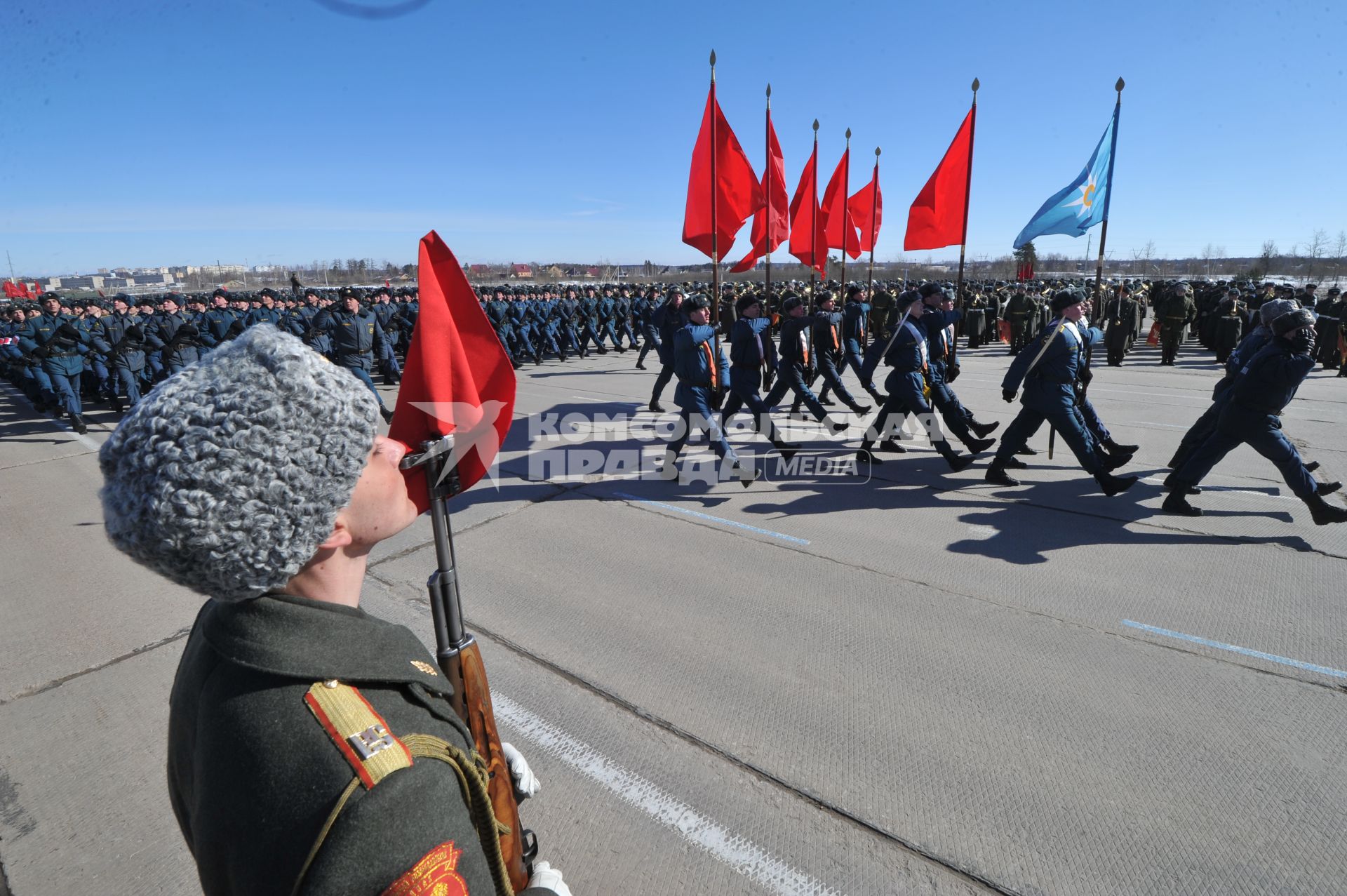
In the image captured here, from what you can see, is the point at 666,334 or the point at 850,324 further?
the point at 666,334

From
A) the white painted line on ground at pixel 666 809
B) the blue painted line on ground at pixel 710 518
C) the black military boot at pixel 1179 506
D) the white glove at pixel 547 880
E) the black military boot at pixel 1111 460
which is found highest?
the white glove at pixel 547 880

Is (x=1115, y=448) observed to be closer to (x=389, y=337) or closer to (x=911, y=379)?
(x=911, y=379)

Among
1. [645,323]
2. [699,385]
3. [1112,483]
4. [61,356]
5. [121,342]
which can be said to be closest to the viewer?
[1112,483]

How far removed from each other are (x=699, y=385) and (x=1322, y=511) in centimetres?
522

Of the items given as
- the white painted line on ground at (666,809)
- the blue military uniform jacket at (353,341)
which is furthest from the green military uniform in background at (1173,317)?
the white painted line on ground at (666,809)

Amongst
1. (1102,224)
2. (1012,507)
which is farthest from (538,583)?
(1102,224)

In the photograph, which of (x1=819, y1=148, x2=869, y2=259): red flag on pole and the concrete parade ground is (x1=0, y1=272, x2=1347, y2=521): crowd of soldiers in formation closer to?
the concrete parade ground

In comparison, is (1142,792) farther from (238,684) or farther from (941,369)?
(941,369)

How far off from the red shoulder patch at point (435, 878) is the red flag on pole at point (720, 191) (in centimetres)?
934

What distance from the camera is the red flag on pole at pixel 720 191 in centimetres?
985

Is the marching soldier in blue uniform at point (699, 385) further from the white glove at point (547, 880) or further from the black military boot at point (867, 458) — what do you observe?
the white glove at point (547, 880)

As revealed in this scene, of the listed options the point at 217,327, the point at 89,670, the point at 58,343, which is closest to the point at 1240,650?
the point at 89,670

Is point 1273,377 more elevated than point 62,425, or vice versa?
point 1273,377

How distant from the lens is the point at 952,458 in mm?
7137
